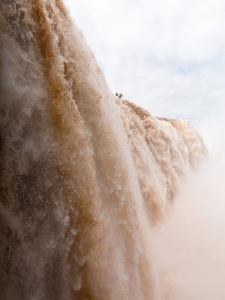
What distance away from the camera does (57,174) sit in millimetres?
1875

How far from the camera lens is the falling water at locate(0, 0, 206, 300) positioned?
1.65 m

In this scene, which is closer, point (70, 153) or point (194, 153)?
point (70, 153)

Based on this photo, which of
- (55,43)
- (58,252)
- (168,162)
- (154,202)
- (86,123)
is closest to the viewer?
(58,252)

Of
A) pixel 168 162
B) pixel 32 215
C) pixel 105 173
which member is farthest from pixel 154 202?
pixel 32 215

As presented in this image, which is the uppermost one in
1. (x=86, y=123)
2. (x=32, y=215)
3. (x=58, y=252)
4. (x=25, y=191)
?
(x=86, y=123)

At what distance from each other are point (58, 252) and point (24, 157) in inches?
→ 32.0

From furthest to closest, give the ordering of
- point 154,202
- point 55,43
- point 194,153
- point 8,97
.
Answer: point 194,153, point 154,202, point 55,43, point 8,97

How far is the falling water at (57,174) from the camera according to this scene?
1646mm

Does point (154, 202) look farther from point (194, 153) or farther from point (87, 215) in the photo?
point (194, 153)

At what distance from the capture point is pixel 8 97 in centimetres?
165

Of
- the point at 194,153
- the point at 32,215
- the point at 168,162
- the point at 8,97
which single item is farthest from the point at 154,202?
the point at 194,153

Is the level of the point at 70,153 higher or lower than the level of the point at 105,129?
lower

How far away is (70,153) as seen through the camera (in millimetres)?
1946

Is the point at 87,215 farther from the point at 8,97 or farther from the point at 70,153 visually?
the point at 8,97
